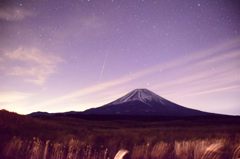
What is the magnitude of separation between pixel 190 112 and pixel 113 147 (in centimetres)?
16857

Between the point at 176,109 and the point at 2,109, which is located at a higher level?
the point at 176,109

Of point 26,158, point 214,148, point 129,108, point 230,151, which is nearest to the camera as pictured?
point 214,148

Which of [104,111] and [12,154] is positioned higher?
[104,111]

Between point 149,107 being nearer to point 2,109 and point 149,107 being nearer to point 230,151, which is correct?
point 2,109

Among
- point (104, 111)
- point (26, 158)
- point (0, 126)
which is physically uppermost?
point (104, 111)

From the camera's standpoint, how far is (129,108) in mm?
192375

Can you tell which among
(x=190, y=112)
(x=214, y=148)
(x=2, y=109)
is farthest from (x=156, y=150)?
(x=190, y=112)

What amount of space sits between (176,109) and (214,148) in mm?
183435

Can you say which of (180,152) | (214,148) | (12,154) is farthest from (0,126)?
(214,148)

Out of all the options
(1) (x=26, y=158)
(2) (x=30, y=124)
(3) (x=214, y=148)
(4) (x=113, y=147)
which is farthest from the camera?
(2) (x=30, y=124)

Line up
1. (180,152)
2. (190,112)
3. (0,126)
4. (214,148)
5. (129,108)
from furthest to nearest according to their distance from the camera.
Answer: (129,108), (190,112), (0,126), (180,152), (214,148)

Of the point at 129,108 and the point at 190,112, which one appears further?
the point at 129,108

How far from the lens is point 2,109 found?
23.5 m

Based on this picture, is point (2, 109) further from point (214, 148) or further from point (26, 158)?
point (214, 148)
